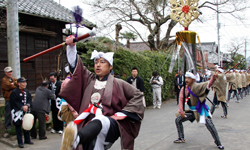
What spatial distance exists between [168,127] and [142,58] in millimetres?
5021

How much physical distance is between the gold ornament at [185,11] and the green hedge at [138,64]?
13.2 ft

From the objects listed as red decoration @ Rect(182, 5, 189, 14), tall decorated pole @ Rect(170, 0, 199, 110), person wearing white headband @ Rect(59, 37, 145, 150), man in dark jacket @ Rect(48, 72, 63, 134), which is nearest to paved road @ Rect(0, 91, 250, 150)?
man in dark jacket @ Rect(48, 72, 63, 134)

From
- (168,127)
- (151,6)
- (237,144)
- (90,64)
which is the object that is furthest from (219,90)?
(151,6)

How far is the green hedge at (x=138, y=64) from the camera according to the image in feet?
31.8

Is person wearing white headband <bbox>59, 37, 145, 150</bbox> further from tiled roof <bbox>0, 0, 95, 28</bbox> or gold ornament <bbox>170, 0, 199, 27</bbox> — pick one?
tiled roof <bbox>0, 0, 95, 28</bbox>

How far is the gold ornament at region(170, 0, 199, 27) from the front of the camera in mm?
6043

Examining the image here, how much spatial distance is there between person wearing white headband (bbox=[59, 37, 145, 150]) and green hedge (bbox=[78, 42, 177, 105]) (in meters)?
6.08

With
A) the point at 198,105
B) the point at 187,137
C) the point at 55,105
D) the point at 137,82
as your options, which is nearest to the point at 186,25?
the point at 198,105

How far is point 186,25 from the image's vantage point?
6062 mm

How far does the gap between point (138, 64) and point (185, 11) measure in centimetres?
503

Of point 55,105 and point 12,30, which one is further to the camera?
point 55,105

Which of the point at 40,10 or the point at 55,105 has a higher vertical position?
the point at 40,10

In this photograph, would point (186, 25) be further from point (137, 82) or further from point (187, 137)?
point (137, 82)

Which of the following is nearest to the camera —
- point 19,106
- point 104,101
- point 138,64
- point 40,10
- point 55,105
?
point 104,101
